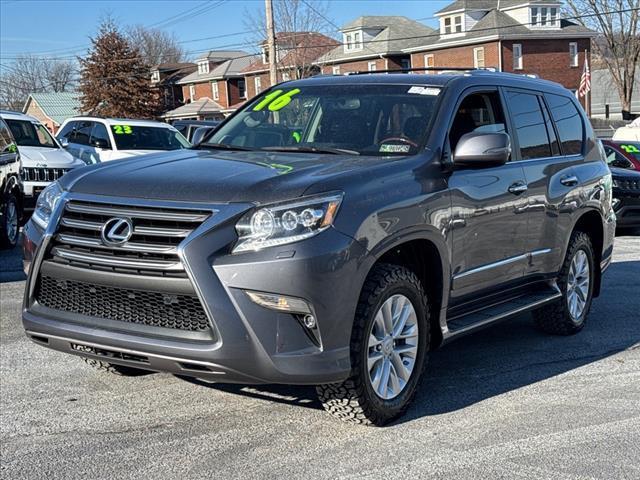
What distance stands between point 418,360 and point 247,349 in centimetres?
125

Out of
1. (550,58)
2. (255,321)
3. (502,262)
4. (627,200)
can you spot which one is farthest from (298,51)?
(255,321)

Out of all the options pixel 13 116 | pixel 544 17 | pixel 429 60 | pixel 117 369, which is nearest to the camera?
pixel 117 369

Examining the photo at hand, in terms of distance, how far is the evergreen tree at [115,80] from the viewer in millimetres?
57562

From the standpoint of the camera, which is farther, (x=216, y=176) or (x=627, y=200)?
(x=627, y=200)

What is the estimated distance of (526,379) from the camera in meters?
5.62

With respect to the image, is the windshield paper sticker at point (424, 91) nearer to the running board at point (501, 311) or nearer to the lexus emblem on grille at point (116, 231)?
the running board at point (501, 311)

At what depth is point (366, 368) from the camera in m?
4.36

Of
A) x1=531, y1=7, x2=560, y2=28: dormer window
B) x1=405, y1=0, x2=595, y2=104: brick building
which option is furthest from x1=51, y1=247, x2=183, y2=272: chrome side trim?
x1=531, y1=7, x2=560, y2=28: dormer window

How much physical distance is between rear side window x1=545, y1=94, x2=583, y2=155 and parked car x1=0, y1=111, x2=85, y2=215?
29.3 feet

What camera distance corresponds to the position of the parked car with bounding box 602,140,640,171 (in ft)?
48.5

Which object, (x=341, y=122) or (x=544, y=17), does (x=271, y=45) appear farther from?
(x=544, y=17)

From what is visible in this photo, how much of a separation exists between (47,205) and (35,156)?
9.80m

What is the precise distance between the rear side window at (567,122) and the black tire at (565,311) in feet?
2.36

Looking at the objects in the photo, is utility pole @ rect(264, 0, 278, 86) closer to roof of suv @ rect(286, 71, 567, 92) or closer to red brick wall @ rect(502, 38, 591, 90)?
roof of suv @ rect(286, 71, 567, 92)
